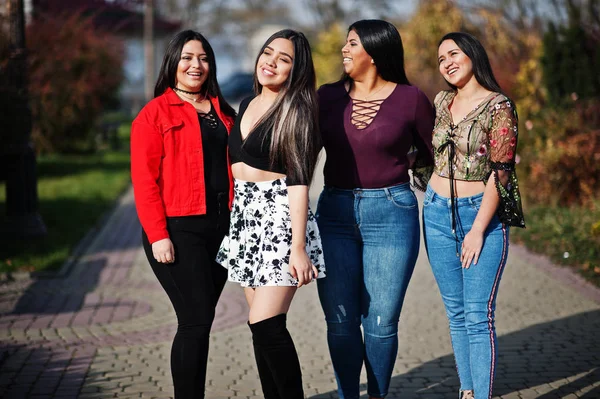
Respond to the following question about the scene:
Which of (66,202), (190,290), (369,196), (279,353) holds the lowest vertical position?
(66,202)

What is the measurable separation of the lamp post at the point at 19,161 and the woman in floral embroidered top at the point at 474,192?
6.43 meters

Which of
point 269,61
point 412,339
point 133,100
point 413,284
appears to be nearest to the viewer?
point 269,61

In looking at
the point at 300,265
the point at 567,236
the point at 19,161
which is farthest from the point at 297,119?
the point at 19,161

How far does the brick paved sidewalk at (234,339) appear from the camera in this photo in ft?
15.2

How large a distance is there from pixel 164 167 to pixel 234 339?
2380mm

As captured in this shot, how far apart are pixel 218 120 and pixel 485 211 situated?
52.7 inches

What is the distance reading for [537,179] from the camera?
10.2 meters

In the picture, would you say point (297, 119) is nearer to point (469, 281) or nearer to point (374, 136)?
point (374, 136)

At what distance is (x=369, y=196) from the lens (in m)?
3.70

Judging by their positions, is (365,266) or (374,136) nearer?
(374,136)

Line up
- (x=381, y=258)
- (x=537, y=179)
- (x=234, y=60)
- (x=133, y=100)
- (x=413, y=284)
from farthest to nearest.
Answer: (x=234, y=60) < (x=133, y=100) < (x=537, y=179) < (x=413, y=284) < (x=381, y=258)

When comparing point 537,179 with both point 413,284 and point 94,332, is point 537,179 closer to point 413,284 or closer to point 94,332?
point 413,284

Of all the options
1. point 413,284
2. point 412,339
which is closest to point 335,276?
point 412,339

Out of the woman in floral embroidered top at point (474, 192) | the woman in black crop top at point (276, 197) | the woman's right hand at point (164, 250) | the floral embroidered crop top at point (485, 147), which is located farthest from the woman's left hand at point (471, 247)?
the woman's right hand at point (164, 250)
